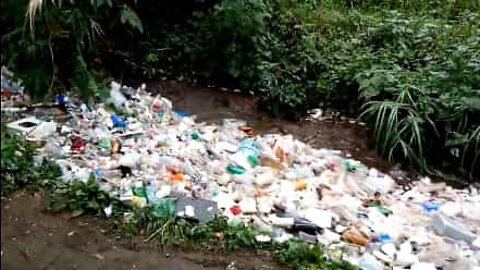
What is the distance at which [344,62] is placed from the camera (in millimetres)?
5082

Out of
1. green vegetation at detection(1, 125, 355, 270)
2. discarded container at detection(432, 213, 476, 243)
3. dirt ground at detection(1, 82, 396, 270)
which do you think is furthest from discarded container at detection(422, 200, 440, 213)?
dirt ground at detection(1, 82, 396, 270)

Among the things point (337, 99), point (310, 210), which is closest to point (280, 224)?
point (310, 210)

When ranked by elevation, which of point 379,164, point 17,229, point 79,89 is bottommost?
point 379,164

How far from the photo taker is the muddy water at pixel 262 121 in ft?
14.4

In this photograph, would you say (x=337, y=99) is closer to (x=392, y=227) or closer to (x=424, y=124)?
(x=424, y=124)

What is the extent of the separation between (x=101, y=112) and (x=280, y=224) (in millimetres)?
1189

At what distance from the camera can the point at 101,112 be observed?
371 cm

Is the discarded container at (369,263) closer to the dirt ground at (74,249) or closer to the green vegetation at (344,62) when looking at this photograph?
the dirt ground at (74,249)

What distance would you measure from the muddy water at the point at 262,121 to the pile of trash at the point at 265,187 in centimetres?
22

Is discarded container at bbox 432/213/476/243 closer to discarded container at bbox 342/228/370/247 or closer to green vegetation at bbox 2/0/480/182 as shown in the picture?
discarded container at bbox 342/228/370/247

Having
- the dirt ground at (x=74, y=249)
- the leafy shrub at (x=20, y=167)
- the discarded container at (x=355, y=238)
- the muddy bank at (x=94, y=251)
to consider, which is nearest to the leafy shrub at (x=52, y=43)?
the leafy shrub at (x=20, y=167)

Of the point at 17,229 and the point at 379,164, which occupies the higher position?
the point at 17,229

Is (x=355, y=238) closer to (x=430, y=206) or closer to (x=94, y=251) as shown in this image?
(x=430, y=206)

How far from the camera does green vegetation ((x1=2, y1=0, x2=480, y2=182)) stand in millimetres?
4227
